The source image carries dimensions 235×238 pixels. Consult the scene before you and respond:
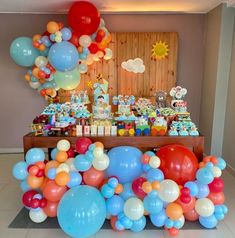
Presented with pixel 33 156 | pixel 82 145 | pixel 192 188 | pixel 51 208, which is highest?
pixel 82 145

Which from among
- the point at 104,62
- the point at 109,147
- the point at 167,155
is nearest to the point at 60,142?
the point at 109,147

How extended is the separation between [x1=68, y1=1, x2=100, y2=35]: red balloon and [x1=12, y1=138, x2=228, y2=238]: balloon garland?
1739 millimetres

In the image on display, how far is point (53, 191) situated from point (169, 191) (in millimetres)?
1007

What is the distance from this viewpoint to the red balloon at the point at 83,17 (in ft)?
11.1

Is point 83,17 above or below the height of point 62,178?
above

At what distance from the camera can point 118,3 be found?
374 centimetres

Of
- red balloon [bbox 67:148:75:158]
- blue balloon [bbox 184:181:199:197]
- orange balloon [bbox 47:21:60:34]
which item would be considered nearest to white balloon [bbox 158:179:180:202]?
blue balloon [bbox 184:181:199:197]

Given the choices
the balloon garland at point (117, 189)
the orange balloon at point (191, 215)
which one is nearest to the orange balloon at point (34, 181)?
the balloon garland at point (117, 189)

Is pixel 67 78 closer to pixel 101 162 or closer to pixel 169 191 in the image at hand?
pixel 101 162

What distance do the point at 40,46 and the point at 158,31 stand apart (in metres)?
1.97

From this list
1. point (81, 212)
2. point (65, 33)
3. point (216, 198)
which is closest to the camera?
point (81, 212)

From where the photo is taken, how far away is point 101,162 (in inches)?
91.5

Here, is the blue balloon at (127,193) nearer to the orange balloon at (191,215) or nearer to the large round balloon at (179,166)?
the large round balloon at (179,166)

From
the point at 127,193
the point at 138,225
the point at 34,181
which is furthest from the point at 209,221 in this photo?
the point at 34,181
